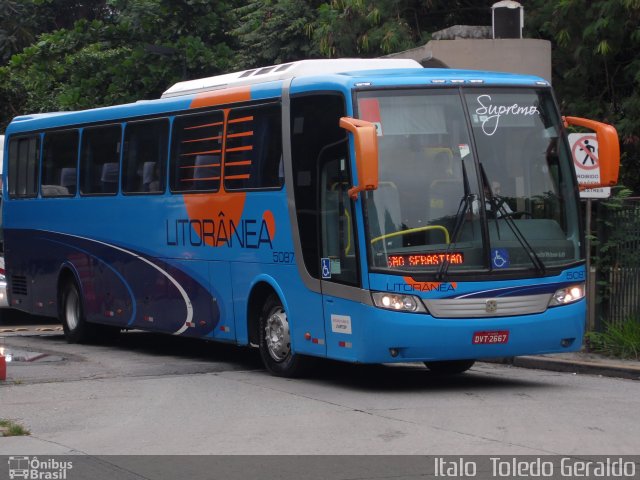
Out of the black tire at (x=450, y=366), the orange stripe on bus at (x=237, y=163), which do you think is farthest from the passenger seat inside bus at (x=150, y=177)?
the black tire at (x=450, y=366)

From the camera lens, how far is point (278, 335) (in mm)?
13648

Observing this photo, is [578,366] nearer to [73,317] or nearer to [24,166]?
[73,317]

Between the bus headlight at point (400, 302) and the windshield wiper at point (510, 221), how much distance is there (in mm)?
1261

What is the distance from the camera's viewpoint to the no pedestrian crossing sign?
579 inches

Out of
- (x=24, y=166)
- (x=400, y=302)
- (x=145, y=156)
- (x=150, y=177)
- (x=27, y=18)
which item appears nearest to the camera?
(x=400, y=302)

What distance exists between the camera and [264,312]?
13930 mm

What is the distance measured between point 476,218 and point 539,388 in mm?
2103

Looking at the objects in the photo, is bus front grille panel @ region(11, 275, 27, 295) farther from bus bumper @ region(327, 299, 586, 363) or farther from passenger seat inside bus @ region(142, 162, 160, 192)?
bus bumper @ region(327, 299, 586, 363)

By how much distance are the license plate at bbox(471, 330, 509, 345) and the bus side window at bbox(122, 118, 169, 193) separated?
5774mm

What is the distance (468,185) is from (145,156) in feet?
19.6

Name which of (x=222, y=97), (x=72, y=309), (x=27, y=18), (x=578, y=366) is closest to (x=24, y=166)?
(x=72, y=309)

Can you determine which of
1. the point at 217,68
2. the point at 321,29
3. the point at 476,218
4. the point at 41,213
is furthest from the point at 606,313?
the point at 217,68

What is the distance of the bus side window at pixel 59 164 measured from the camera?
18.4 meters

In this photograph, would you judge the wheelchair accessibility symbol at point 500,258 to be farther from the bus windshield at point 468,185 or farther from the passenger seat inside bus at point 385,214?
the passenger seat inside bus at point 385,214
